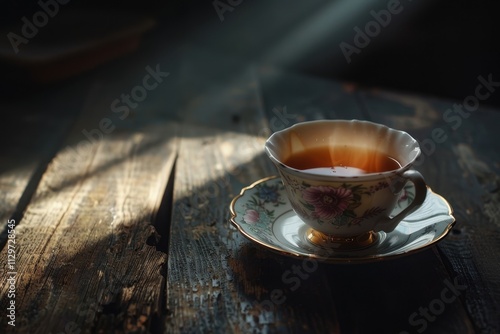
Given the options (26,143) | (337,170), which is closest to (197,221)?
(337,170)

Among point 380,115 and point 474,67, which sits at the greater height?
point 380,115

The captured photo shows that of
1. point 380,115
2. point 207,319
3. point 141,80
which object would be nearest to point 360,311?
point 207,319

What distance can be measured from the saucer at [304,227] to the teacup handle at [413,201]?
0.09 feet

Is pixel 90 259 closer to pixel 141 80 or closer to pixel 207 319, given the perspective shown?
pixel 207 319

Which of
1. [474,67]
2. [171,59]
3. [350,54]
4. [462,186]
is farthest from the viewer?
[350,54]

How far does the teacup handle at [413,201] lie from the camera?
32.1 inches

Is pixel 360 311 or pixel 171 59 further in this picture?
pixel 171 59

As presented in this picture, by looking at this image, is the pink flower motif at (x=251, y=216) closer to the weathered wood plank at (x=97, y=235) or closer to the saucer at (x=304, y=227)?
the saucer at (x=304, y=227)

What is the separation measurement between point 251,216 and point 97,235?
0.24m

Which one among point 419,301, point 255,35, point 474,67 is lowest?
point 474,67

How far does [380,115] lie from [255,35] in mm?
1319

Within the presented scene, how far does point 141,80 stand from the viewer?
1.89m

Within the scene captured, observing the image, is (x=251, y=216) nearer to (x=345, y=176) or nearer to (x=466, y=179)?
(x=345, y=176)

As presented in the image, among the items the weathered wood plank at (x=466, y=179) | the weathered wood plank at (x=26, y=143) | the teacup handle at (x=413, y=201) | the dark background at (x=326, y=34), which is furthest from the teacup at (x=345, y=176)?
the dark background at (x=326, y=34)
